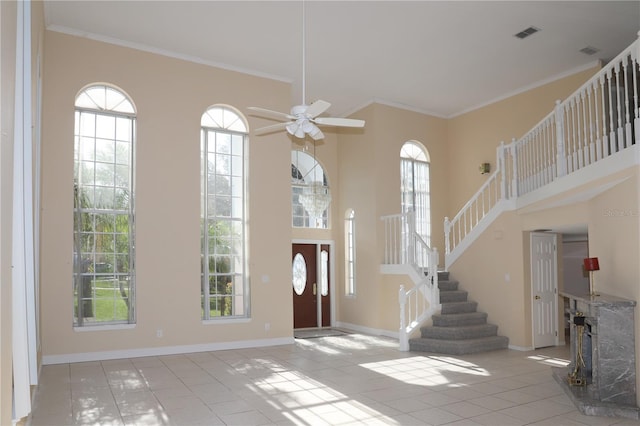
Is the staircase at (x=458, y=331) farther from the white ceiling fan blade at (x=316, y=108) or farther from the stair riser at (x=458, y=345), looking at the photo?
the white ceiling fan blade at (x=316, y=108)

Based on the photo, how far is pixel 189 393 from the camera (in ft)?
18.6

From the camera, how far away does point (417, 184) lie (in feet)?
37.6

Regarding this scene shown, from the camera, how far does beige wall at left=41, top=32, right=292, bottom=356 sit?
724cm

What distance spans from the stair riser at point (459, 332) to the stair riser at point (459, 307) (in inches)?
18.0

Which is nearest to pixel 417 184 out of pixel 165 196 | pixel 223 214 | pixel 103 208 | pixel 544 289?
pixel 544 289

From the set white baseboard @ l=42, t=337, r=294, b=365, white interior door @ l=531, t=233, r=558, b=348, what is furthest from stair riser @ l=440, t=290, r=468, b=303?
white baseboard @ l=42, t=337, r=294, b=365

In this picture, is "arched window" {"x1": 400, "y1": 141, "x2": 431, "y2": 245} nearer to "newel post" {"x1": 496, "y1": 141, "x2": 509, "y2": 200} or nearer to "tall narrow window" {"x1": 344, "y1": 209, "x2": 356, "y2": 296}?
"tall narrow window" {"x1": 344, "y1": 209, "x2": 356, "y2": 296}

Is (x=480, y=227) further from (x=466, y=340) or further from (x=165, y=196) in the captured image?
(x=165, y=196)

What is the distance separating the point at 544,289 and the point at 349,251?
435 centimetres

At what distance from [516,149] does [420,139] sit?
3.09 m

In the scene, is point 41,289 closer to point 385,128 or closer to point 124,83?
point 124,83

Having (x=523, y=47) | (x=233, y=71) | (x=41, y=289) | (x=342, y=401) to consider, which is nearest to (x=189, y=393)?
(x=342, y=401)

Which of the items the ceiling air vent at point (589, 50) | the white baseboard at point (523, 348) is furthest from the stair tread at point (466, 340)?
the ceiling air vent at point (589, 50)

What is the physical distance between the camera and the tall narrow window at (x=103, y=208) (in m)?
7.54
